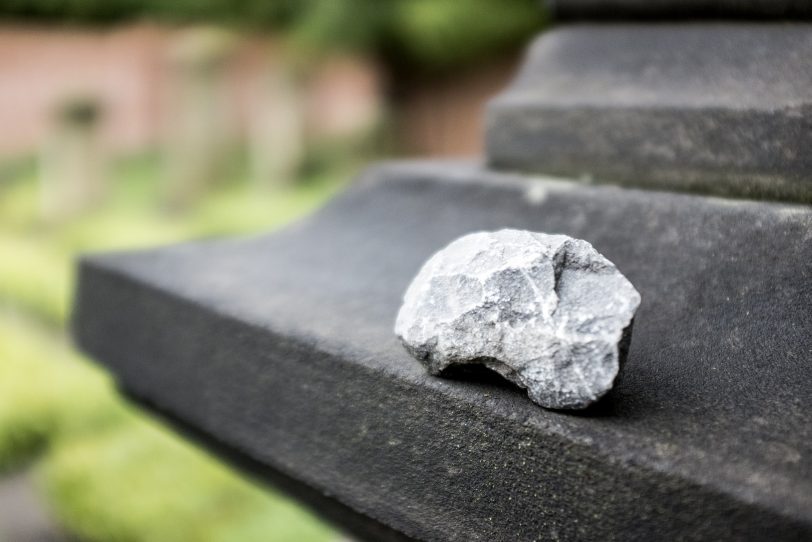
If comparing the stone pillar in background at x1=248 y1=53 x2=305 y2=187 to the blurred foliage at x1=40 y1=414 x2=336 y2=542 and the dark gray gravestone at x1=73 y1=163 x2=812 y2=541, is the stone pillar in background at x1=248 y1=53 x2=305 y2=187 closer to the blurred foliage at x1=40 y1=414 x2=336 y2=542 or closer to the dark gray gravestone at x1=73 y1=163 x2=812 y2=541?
the blurred foliage at x1=40 y1=414 x2=336 y2=542

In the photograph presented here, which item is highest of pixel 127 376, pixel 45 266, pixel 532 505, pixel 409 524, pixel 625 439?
pixel 625 439

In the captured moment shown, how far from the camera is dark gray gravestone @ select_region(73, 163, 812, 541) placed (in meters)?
0.76

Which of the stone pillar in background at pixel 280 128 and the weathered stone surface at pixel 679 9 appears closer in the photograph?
the weathered stone surface at pixel 679 9

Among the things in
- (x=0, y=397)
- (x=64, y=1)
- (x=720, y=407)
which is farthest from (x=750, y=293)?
(x=64, y=1)

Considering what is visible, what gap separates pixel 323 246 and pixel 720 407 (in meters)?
0.91

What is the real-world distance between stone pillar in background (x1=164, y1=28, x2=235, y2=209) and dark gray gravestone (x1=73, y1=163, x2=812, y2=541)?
3847 millimetres

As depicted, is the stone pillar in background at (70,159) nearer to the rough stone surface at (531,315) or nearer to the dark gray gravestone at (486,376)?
the dark gray gravestone at (486,376)

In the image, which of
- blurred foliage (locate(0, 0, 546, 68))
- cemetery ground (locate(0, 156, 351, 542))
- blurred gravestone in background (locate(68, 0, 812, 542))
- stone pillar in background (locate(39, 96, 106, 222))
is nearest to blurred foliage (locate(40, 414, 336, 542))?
cemetery ground (locate(0, 156, 351, 542))

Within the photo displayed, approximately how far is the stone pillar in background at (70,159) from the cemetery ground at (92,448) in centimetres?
47

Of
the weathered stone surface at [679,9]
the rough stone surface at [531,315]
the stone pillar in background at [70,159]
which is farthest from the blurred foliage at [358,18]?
the rough stone surface at [531,315]

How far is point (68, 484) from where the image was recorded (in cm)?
235

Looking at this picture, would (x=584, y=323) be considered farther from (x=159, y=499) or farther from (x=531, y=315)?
(x=159, y=499)

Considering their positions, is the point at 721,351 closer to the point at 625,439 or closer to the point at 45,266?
the point at 625,439

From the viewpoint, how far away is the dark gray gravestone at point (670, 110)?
1126mm
